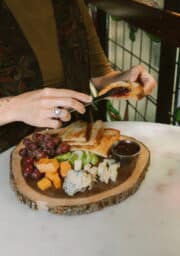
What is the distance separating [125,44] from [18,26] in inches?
64.0

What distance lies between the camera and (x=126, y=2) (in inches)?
104

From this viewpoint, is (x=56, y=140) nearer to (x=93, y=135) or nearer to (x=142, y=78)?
(x=93, y=135)

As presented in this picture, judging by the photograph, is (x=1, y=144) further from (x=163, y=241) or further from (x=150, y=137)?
(x=163, y=241)

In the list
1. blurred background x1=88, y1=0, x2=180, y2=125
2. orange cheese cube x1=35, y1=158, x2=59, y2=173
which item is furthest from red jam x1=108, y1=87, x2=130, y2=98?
blurred background x1=88, y1=0, x2=180, y2=125

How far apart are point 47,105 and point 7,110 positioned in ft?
0.51

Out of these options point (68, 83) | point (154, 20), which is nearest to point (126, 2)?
point (154, 20)

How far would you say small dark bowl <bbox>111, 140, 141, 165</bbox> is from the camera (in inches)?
60.7

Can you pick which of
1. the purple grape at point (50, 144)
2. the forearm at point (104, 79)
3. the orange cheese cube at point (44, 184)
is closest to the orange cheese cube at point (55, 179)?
the orange cheese cube at point (44, 184)

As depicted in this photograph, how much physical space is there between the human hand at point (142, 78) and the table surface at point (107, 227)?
395 mm

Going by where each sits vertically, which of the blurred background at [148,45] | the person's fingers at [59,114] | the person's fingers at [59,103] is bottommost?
the blurred background at [148,45]

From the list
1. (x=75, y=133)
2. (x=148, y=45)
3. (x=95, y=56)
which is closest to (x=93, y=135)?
(x=75, y=133)

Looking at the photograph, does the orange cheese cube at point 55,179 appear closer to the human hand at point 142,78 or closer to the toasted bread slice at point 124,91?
the toasted bread slice at point 124,91

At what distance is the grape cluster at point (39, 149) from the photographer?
1.50 meters

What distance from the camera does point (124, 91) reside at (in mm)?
1689
